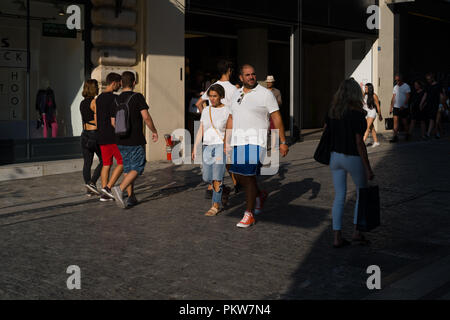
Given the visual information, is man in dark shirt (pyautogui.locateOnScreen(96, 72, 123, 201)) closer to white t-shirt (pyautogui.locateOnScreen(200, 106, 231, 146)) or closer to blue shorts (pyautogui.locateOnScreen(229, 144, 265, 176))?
white t-shirt (pyautogui.locateOnScreen(200, 106, 231, 146))

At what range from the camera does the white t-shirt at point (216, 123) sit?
8039 mm

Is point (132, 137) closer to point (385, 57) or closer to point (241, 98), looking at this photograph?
point (241, 98)

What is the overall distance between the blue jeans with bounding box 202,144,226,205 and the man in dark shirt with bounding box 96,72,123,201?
4.14ft

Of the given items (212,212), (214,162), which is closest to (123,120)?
(214,162)

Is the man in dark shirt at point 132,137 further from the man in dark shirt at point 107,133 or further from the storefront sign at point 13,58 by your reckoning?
the storefront sign at point 13,58

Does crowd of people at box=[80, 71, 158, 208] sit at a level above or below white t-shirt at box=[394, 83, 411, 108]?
below

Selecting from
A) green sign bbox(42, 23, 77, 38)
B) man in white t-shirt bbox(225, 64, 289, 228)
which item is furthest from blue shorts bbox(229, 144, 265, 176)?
green sign bbox(42, 23, 77, 38)

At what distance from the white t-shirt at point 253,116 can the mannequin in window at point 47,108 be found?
598 cm

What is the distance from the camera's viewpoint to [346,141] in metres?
6.27

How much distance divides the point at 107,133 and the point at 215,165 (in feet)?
5.53

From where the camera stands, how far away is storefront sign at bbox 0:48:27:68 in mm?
11586

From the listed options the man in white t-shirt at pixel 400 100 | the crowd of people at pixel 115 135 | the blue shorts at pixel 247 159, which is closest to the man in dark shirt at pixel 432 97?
the man in white t-shirt at pixel 400 100

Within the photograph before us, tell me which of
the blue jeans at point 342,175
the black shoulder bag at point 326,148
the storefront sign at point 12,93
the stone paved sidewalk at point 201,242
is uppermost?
the storefront sign at point 12,93
